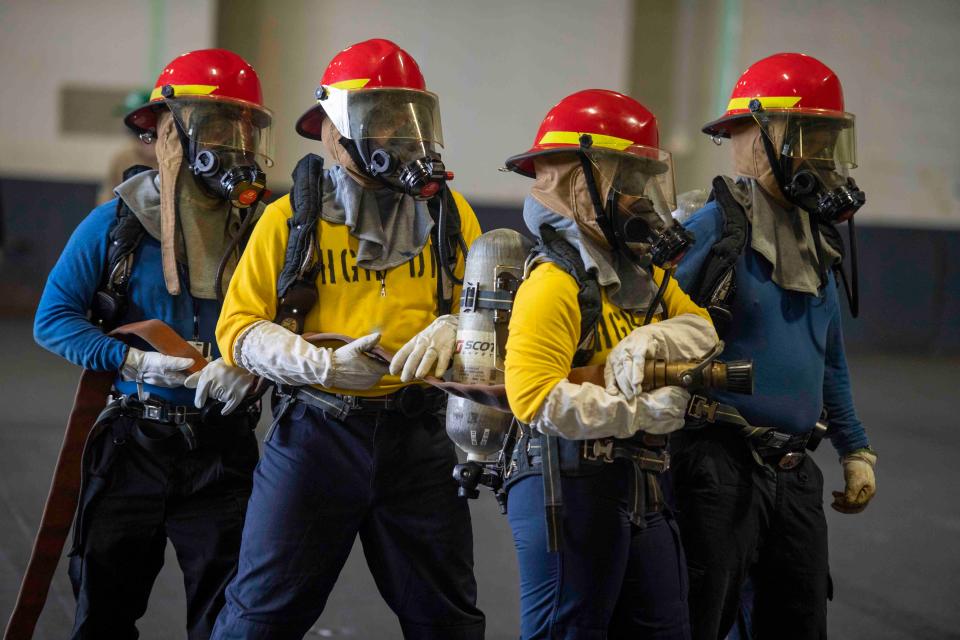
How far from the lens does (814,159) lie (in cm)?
313

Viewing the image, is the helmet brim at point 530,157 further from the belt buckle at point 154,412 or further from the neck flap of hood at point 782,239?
the belt buckle at point 154,412

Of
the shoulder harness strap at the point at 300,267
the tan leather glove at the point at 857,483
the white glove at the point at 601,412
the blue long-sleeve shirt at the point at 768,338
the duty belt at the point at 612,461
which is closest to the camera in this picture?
the white glove at the point at 601,412

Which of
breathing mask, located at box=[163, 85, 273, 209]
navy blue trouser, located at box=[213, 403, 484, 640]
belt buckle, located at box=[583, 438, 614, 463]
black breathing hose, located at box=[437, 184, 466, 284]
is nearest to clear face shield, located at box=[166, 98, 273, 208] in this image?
breathing mask, located at box=[163, 85, 273, 209]

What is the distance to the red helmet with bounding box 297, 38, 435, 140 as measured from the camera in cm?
292

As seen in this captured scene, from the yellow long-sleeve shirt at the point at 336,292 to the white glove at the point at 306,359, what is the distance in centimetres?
7

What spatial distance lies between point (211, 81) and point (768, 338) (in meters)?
1.75

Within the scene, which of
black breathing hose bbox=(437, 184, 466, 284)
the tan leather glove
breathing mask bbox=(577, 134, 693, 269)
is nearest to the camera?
breathing mask bbox=(577, 134, 693, 269)

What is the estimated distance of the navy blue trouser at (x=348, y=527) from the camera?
108 inches

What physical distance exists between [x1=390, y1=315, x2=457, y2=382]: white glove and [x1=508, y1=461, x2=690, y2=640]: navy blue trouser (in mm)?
333

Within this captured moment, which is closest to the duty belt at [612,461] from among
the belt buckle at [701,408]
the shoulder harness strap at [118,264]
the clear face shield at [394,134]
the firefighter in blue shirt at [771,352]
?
the belt buckle at [701,408]

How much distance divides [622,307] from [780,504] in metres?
0.87

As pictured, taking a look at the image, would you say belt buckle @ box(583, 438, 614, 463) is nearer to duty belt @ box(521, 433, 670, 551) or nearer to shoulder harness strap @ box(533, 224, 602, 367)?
duty belt @ box(521, 433, 670, 551)

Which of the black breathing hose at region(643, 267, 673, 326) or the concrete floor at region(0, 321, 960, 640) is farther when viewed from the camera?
the concrete floor at region(0, 321, 960, 640)

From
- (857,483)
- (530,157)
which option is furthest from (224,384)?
(857,483)
